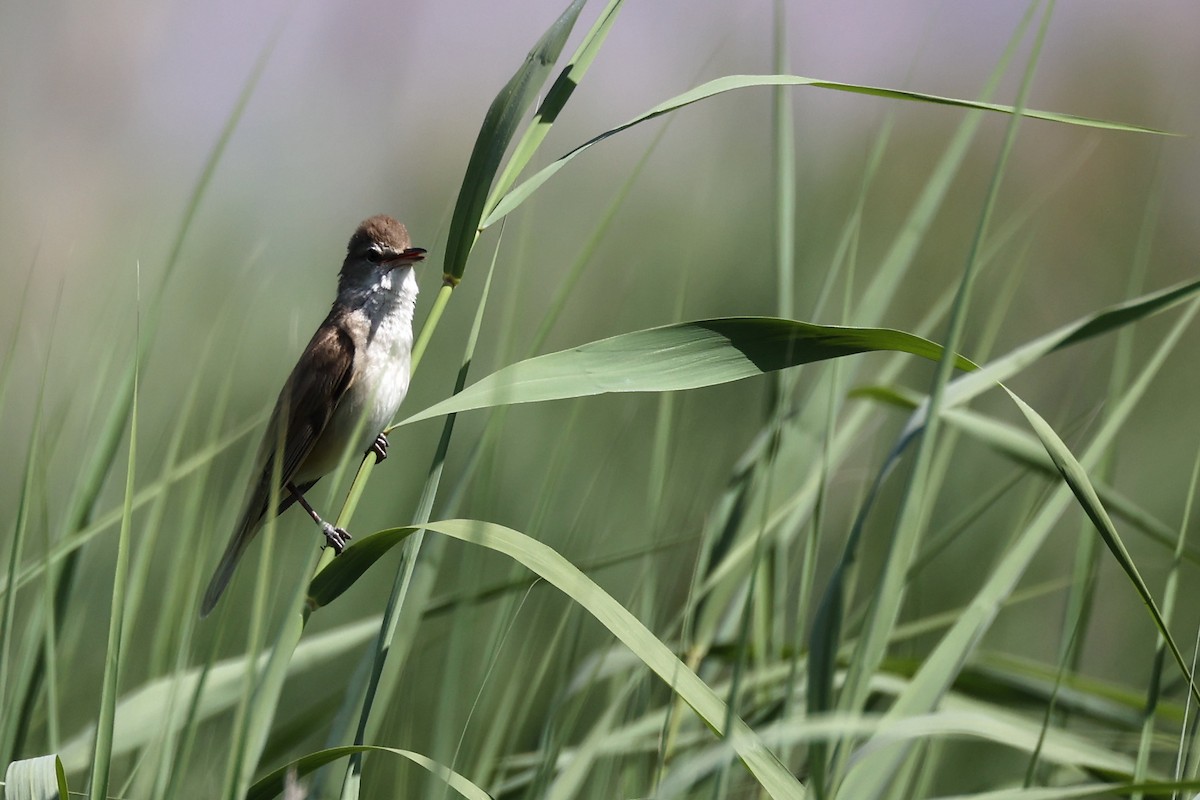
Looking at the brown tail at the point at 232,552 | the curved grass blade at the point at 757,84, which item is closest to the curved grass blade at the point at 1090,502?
the curved grass blade at the point at 757,84

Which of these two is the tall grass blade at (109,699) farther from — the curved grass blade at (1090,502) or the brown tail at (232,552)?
the brown tail at (232,552)

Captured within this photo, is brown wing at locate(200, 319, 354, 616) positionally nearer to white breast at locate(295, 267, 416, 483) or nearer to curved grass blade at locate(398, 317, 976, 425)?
white breast at locate(295, 267, 416, 483)

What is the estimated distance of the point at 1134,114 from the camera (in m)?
4.60

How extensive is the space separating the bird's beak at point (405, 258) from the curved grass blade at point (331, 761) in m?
1.46

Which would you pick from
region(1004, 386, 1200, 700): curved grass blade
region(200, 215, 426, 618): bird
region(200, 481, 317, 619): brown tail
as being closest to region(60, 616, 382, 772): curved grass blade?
region(200, 481, 317, 619): brown tail

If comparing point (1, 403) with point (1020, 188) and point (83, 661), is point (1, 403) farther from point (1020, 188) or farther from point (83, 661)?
point (1020, 188)

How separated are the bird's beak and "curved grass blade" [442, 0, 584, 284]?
1.19m

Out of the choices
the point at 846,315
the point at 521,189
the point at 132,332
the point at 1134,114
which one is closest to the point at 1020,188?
the point at 1134,114

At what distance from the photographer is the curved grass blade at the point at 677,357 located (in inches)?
49.8

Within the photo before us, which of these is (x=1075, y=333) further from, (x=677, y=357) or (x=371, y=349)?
(x=371, y=349)

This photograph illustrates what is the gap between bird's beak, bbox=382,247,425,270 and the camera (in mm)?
2579

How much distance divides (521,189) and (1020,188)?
3.11 metres

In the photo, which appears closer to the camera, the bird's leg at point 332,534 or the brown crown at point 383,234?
the bird's leg at point 332,534

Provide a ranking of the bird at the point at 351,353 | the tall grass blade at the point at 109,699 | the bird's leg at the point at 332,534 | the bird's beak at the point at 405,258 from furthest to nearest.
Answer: the bird at the point at 351,353, the bird's beak at the point at 405,258, the bird's leg at the point at 332,534, the tall grass blade at the point at 109,699
